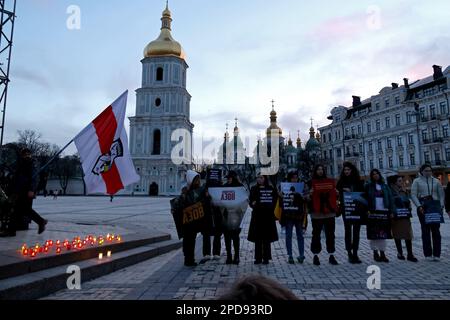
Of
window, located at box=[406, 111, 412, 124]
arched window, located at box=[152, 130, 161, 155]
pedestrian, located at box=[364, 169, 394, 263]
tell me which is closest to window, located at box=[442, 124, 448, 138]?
window, located at box=[406, 111, 412, 124]

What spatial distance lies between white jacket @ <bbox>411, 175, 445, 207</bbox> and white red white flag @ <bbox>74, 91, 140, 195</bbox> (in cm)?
607

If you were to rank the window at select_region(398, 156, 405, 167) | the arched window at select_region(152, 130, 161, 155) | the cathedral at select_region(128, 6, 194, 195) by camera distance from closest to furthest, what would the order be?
1. the window at select_region(398, 156, 405, 167)
2. the cathedral at select_region(128, 6, 194, 195)
3. the arched window at select_region(152, 130, 161, 155)

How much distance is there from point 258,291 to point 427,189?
7377mm

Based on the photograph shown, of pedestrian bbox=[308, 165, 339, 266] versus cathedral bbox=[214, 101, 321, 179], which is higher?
cathedral bbox=[214, 101, 321, 179]

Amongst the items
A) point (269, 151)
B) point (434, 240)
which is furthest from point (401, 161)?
point (434, 240)

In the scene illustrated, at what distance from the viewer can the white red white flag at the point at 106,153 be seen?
672 centimetres

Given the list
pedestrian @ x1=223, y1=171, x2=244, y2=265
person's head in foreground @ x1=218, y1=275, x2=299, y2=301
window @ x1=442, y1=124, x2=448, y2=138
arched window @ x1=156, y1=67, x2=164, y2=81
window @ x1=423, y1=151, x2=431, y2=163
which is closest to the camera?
person's head in foreground @ x1=218, y1=275, x2=299, y2=301

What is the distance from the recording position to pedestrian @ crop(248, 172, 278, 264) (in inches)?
264

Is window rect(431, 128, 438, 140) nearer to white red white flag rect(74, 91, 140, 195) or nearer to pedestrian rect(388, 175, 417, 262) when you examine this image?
pedestrian rect(388, 175, 417, 262)

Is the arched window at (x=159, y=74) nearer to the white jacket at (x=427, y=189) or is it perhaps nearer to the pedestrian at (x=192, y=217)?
the pedestrian at (x=192, y=217)

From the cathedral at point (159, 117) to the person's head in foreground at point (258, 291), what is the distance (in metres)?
62.3

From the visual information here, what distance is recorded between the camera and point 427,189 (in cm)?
734

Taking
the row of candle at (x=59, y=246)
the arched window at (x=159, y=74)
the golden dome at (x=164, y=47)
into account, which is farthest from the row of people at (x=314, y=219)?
the golden dome at (x=164, y=47)
